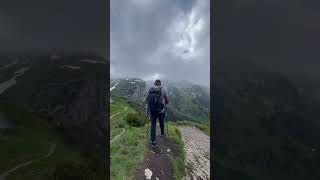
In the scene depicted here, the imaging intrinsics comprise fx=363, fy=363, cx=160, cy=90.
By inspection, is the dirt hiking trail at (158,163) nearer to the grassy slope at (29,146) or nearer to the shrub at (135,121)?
the grassy slope at (29,146)

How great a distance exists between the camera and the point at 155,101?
15305 millimetres

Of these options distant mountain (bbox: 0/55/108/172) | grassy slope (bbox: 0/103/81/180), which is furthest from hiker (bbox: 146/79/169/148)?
grassy slope (bbox: 0/103/81/180)

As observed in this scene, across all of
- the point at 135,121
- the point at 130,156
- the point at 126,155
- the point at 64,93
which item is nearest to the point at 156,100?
the point at 130,156

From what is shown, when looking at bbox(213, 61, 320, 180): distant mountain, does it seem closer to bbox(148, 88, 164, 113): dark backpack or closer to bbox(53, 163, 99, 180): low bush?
bbox(53, 163, 99, 180): low bush

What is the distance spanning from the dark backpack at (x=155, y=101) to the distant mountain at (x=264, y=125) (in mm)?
10656

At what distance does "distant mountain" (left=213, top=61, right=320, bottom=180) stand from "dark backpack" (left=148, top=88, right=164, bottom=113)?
10656mm

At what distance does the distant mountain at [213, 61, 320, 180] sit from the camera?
2678cm

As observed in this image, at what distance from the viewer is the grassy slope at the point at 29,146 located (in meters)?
17.4

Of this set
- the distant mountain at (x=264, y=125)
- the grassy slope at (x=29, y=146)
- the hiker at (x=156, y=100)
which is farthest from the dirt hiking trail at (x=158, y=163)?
the distant mountain at (x=264, y=125)

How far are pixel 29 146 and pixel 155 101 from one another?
7918 mm

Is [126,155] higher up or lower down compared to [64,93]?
lower down

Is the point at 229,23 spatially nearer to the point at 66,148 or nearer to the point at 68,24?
the point at 68,24

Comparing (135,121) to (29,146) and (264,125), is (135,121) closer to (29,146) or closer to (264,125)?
(264,125)

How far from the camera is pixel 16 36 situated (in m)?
22.5
